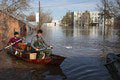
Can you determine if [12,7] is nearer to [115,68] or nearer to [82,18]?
[115,68]

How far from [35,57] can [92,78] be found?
417 cm

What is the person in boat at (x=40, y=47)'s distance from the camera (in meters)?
13.1

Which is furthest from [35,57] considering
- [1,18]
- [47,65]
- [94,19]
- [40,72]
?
[94,19]

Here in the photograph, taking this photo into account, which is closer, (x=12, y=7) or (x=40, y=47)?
(x=40, y=47)

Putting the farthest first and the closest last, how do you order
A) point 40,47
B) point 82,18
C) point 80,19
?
point 80,19 < point 82,18 < point 40,47

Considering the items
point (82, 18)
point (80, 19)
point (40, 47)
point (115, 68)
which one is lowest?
point (115, 68)

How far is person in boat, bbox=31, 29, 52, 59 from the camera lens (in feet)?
42.9

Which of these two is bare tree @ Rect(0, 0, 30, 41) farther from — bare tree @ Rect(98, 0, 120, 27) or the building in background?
the building in background

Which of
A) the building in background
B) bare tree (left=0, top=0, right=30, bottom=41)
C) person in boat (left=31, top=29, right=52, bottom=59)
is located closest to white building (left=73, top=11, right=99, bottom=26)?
the building in background

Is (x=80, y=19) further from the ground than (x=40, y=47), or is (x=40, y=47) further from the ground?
(x=80, y=19)

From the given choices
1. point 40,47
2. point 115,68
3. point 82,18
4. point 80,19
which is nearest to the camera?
point 115,68

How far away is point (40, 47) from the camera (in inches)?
Result: 531

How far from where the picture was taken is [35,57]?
1345 cm

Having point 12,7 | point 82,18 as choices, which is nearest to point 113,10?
point 12,7
